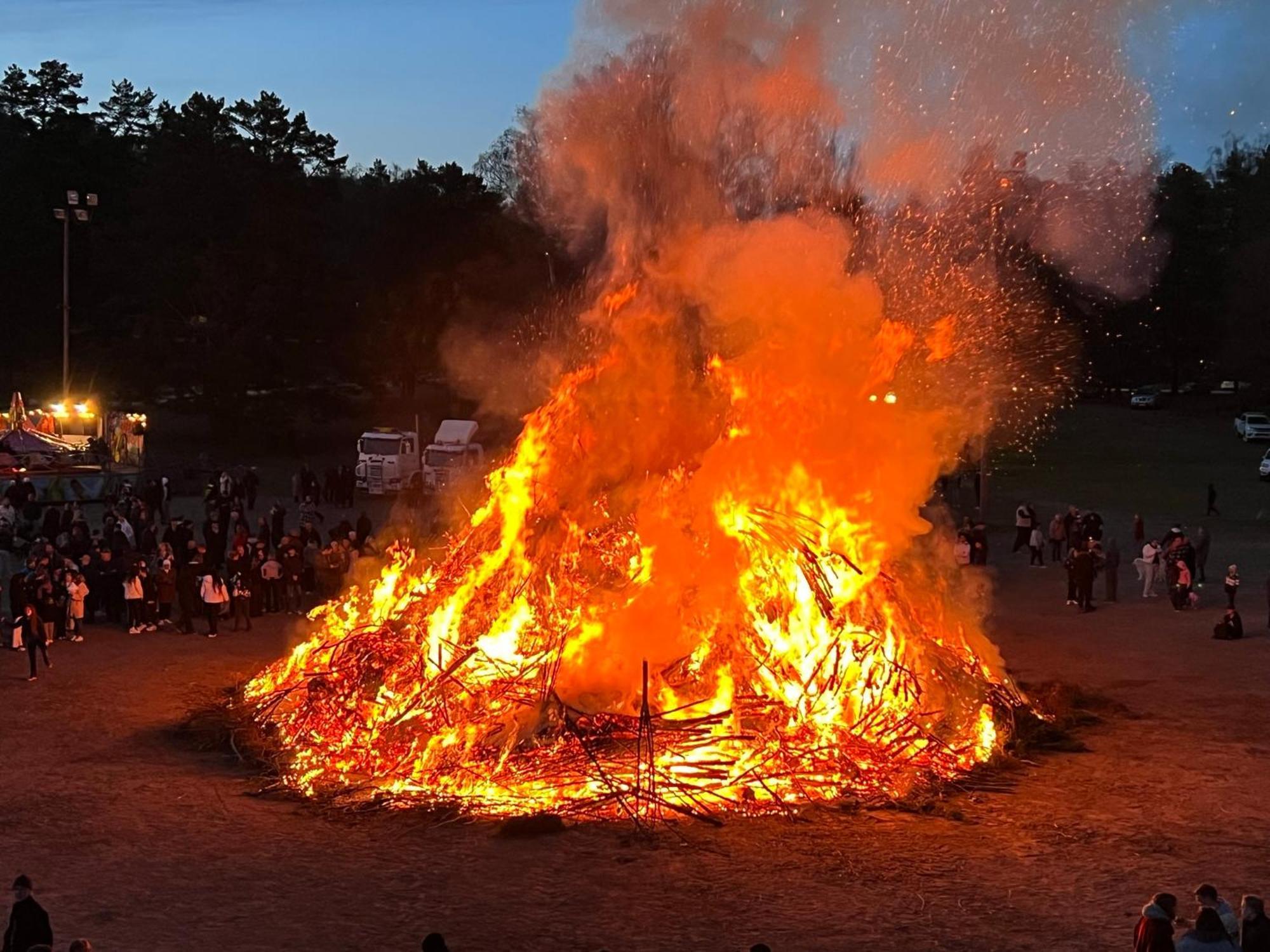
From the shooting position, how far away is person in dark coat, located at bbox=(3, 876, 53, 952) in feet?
25.5

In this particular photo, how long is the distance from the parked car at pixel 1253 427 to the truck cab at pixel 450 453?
3373cm

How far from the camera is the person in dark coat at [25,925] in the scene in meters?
7.76

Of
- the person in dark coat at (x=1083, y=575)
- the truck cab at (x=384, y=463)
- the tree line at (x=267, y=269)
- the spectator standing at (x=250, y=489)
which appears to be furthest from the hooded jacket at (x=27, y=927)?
the tree line at (x=267, y=269)

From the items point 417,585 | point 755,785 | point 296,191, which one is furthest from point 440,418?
point 755,785

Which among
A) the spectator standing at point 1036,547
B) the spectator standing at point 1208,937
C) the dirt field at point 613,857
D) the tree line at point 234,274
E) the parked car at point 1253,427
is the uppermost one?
the tree line at point 234,274

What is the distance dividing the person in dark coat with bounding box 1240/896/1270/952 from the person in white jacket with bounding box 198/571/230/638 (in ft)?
52.8

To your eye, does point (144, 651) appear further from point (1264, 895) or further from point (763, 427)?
point (1264, 895)

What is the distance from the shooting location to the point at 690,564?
14305 mm

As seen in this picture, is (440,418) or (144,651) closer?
(144,651)

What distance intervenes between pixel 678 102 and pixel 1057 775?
8.35 metres

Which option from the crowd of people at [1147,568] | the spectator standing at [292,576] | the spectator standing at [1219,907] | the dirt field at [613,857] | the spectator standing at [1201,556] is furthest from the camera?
the spectator standing at [1201,556]

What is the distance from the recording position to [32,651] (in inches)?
678

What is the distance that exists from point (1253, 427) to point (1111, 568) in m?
36.4

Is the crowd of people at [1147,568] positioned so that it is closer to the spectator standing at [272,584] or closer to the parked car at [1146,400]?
the spectator standing at [272,584]
